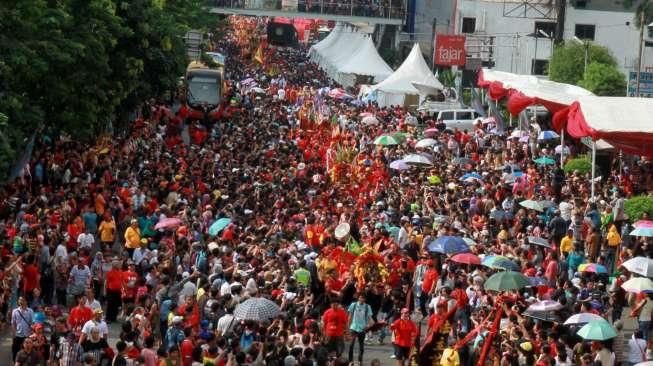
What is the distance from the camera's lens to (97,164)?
103 feet

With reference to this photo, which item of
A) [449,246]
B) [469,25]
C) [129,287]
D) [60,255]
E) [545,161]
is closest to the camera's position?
[129,287]

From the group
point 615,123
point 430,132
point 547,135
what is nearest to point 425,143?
point 547,135

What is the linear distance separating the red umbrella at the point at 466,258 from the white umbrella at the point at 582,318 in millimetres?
4222

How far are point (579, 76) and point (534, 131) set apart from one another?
627 inches

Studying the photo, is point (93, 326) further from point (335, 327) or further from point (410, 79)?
point (410, 79)

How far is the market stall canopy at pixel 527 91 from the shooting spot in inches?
1483

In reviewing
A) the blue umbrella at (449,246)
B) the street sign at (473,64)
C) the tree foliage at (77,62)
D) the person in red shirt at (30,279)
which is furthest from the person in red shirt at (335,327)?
the street sign at (473,64)

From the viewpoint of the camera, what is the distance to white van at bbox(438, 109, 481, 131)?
48.2m

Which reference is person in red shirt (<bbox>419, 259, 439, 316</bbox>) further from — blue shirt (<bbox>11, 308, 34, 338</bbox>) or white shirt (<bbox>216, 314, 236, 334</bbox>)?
blue shirt (<bbox>11, 308, 34, 338</bbox>)

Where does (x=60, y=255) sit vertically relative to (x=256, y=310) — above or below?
below

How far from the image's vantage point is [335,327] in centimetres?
1898

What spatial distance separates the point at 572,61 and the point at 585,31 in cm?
796

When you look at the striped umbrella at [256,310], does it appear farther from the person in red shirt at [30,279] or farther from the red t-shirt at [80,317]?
the person in red shirt at [30,279]

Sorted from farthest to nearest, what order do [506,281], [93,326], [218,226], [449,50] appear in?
[449,50], [218,226], [506,281], [93,326]
